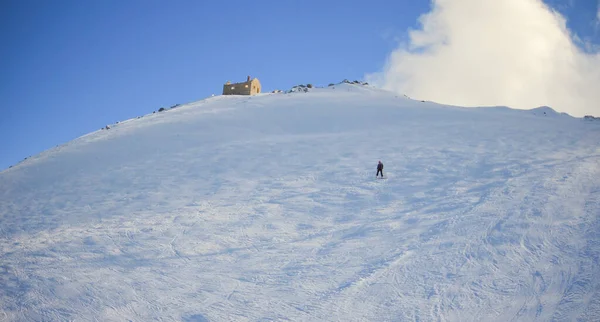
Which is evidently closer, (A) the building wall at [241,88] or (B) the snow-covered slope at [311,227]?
(B) the snow-covered slope at [311,227]

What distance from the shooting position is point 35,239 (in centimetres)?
1595

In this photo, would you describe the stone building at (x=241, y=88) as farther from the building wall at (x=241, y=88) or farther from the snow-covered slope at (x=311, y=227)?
the snow-covered slope at (x=311, y=227)

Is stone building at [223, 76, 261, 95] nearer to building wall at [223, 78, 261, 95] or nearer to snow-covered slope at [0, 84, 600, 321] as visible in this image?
building wall at [223, 78, 261, 95]

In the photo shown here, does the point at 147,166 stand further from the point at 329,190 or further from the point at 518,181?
the point at 518,181

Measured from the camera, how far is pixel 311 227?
52.4ft

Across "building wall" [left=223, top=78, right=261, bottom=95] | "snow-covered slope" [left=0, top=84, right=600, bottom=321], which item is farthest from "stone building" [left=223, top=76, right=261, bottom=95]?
"snow-covered slope" [left=0, top=84, right=600, bottom=321]

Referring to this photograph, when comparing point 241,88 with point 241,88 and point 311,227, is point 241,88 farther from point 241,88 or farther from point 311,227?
point 311,227

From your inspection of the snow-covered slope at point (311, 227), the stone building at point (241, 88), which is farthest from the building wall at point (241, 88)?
the snow-covered slope at point (311, 227)

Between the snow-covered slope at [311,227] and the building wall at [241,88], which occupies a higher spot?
the building wall at [241,88]

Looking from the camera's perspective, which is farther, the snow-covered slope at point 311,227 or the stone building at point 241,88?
the stone building at point 241,88

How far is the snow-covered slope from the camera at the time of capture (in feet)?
38.0

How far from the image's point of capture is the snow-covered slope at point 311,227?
456 inches

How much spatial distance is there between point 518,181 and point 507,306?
353 inches

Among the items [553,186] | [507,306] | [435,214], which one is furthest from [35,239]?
[553,186]
